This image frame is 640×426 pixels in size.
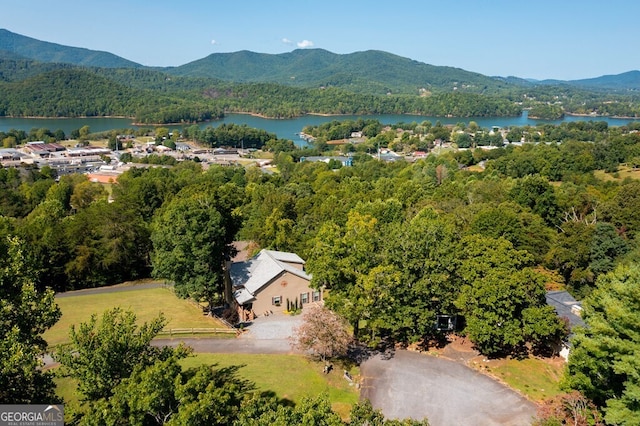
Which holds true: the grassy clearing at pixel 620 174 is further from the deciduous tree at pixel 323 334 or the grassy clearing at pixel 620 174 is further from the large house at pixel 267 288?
the deciduous tree at pixel 323 334

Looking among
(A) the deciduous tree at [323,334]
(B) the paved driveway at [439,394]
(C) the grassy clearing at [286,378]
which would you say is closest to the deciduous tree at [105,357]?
(C) the grassy clearing at [286,378]

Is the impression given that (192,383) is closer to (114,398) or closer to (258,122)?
(114,398)

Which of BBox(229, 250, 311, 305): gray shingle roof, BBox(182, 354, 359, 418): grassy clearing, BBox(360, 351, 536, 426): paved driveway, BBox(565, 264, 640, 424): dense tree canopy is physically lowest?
BBox(360, 351, 536, 426): paved driveway

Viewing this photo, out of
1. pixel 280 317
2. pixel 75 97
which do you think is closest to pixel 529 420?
pixel 280 317

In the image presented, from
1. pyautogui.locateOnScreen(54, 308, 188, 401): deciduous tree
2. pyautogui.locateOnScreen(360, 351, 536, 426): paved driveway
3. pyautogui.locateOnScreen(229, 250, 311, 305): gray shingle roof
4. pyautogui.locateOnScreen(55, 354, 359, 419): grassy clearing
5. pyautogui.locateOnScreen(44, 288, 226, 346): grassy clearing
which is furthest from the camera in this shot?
pyautogui.locateOnScreen(229, 250, 311, 305): gray shingle roof

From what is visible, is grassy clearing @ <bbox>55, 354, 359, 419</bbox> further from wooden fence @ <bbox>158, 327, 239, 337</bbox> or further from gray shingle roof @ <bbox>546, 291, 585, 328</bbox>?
gray shingle roof @ <bbox>546, 291, 585, 328</bbox>

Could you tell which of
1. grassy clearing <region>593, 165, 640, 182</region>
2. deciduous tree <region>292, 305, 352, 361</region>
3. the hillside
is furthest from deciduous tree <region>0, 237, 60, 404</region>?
the hillside

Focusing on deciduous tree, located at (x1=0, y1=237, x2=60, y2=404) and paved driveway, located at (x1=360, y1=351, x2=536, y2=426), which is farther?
paved driveway, located at (x1=360, y1=351, x2=536, y2=426)

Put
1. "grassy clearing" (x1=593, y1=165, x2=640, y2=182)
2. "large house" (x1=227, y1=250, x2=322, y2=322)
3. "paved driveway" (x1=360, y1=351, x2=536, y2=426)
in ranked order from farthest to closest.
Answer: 1. "grassy clearing" (x1=593, y1=165, x2=640, y2=182)
2. "large house" (x1=227, y1=250, x2=322, y2=322)
3. "paved driveway" (x1=360, y1=351, x2=536, y2=426)
